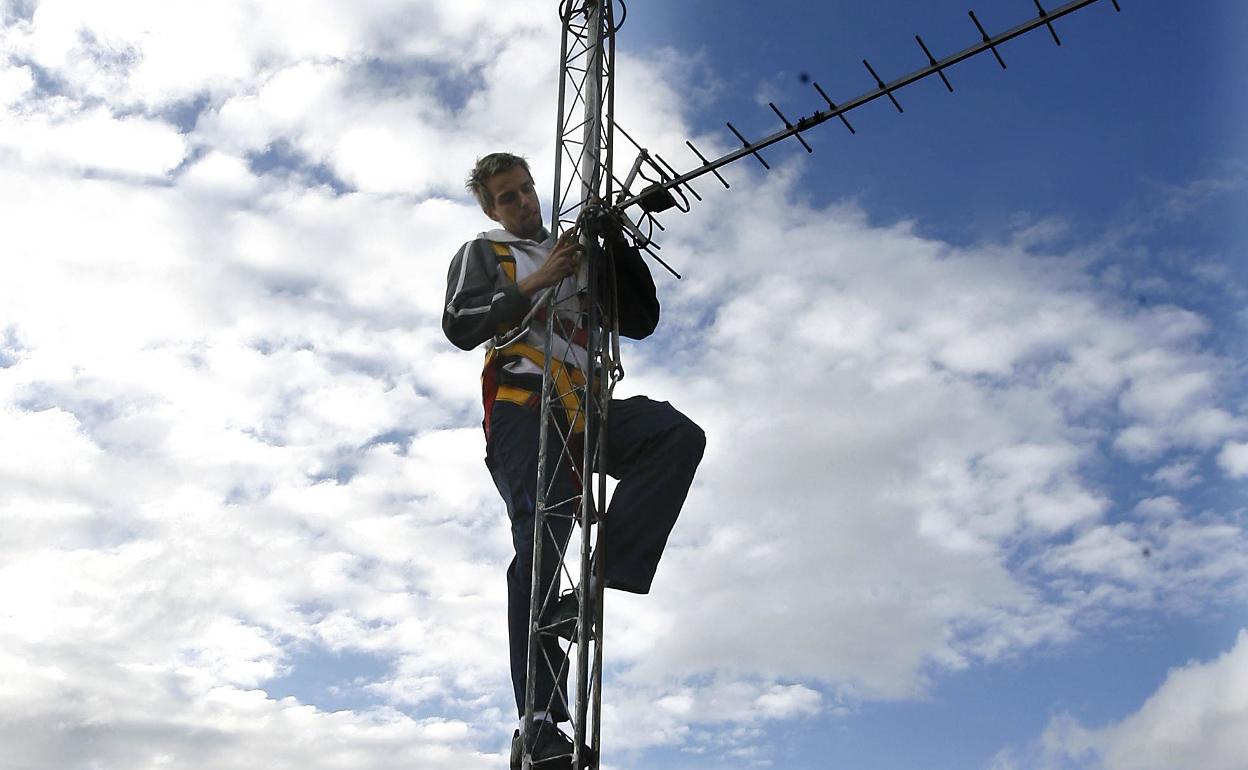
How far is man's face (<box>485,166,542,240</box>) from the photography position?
9.92 m

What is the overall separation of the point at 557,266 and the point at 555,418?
990mm

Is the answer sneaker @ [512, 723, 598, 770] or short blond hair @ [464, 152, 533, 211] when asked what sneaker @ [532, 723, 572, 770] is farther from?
short blond hair @ [464, 152, 533, 211]

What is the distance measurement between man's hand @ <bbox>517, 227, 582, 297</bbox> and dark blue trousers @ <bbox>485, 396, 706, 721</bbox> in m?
0.79

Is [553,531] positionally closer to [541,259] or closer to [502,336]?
[502,336]

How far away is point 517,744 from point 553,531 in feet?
4.27

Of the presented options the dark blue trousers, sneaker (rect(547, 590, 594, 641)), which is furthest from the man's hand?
sneaker (rect(547, 590, 594, 641))

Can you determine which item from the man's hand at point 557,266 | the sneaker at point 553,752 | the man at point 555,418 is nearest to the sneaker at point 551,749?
the sneaker at point 553,752

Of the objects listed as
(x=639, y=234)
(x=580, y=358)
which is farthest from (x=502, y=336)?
(x=639, y=234)

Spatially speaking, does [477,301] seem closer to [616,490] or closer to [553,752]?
[616,490]

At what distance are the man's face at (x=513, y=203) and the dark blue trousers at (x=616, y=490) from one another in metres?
1.40

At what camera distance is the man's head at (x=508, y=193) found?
9.93m

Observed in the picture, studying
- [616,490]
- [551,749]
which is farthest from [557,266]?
[551,749]

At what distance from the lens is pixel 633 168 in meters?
9.62

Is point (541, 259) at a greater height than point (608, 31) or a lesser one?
Answer: lesser
